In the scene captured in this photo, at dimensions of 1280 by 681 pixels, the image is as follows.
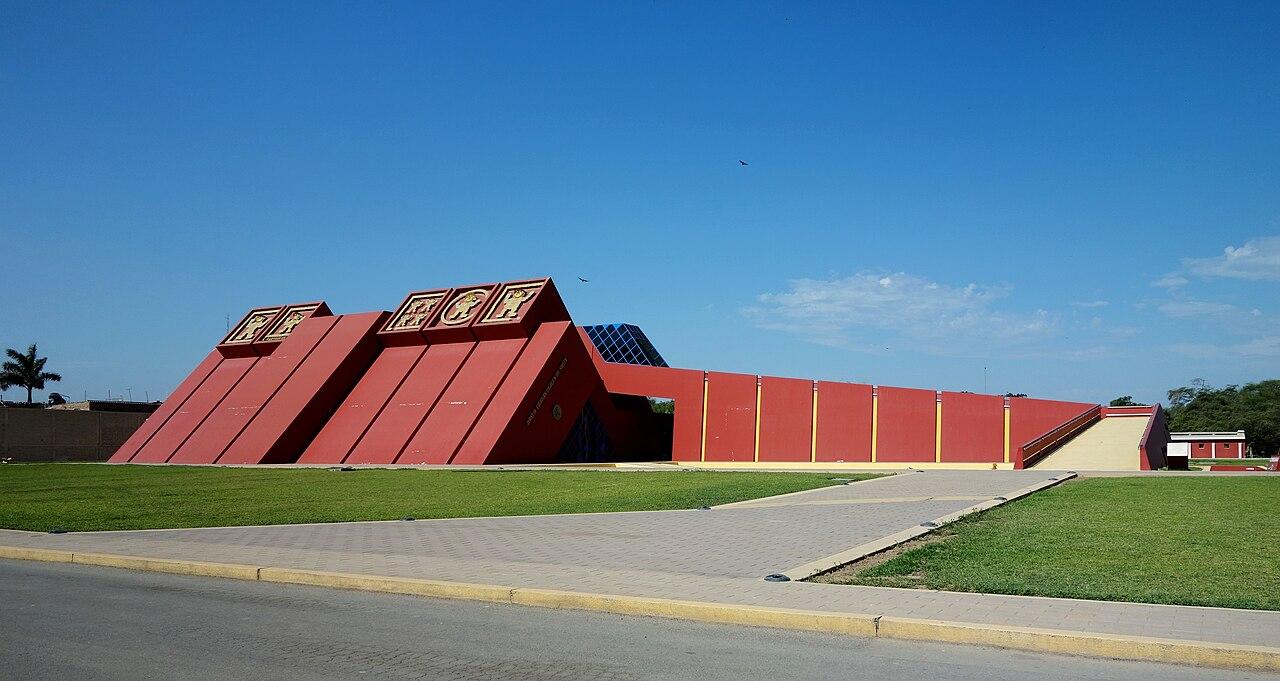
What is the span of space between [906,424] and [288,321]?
100.0 ft

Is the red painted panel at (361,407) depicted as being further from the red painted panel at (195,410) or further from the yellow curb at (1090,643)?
the yellow curb at (1090,643)

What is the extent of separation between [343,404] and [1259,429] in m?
73.9

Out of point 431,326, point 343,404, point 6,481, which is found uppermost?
point 431,326

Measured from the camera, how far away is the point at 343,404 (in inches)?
1602

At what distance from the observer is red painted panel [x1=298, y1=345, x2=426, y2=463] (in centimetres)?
3844

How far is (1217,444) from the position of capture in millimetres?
70812

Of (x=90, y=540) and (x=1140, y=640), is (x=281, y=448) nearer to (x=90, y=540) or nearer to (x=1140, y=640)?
(x=90, y=540)

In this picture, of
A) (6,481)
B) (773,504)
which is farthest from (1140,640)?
(6,481)

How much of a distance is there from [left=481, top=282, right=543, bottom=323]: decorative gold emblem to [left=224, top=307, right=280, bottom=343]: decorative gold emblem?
48.5ft

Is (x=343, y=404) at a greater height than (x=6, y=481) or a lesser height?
greater

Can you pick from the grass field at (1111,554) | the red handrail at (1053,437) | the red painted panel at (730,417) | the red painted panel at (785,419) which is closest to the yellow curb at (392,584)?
the grass field at (1111,554)

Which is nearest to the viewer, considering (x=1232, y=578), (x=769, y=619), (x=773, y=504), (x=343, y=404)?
(x=769, y=619)

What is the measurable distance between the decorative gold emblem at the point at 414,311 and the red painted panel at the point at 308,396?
0.91 metres

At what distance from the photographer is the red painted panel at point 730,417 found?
39.3 metres
